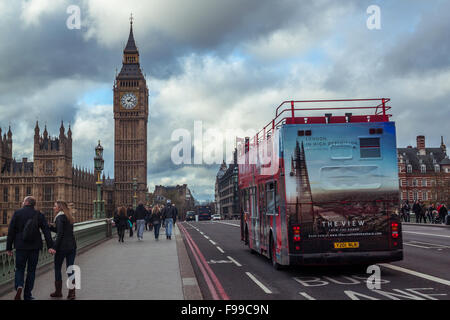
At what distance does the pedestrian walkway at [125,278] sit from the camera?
386 inches

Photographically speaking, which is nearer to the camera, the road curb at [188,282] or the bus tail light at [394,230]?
the road curb at [188,282]

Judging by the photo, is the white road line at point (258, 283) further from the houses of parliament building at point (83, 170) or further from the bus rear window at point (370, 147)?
the houses of parliament building at point (83, 170)

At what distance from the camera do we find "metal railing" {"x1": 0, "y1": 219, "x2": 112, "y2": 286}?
10625mm

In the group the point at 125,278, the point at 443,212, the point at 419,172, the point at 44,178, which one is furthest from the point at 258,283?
the point at 44,178

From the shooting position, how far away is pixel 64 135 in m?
122

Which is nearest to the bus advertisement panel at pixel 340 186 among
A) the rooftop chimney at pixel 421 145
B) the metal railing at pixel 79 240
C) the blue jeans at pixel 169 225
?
the metal railing at pixel 79 240

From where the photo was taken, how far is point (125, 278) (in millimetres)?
12031

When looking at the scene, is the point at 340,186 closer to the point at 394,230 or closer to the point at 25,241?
the point at 394,230

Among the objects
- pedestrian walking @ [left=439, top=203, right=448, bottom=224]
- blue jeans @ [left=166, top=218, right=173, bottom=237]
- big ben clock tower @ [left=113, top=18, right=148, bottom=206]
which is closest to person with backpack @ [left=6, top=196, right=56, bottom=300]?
blue jeans @ [left=166, top=218, right=173, bottom=237]

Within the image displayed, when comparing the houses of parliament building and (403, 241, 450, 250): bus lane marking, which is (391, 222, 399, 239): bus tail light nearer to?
(403, 241, 450, 250): bus lane marking

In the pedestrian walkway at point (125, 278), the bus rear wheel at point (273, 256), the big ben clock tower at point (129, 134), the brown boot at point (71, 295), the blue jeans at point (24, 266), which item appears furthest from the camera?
the big ben clock tower at point (129, 134)

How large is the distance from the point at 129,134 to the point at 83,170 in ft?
53.4

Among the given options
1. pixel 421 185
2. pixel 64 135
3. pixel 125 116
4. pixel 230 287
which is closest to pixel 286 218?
pixel 230 287
